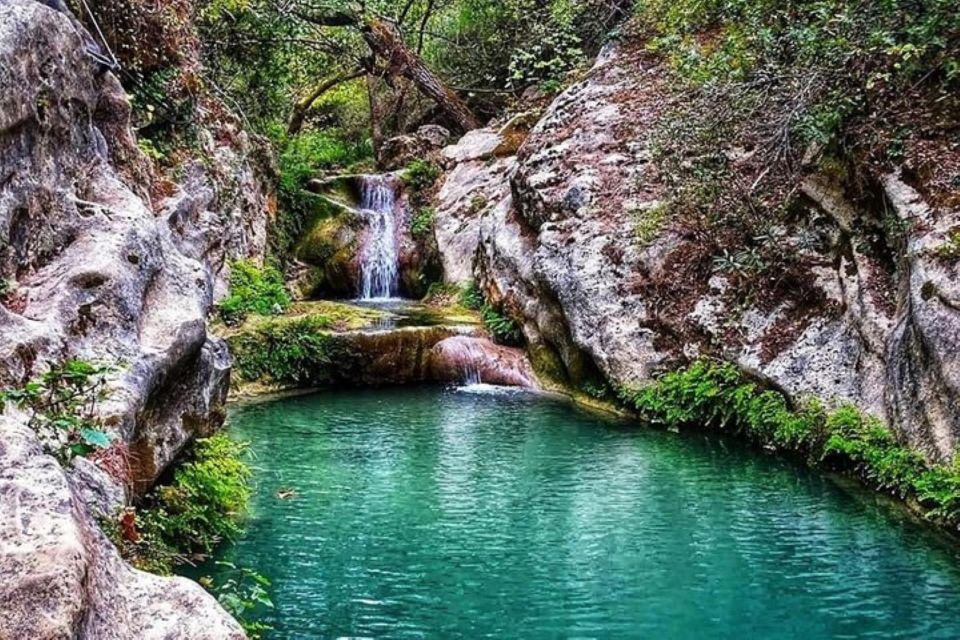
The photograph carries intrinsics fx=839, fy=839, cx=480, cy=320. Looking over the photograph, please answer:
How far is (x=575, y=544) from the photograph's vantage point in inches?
270

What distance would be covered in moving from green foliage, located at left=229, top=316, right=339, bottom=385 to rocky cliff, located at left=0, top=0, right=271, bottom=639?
18.9 ft

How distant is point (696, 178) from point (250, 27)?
9.01 metres

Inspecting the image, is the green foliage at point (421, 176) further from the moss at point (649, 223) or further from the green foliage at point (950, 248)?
the green foliage at point (950, 248)

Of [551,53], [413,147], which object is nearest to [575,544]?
[551,53]

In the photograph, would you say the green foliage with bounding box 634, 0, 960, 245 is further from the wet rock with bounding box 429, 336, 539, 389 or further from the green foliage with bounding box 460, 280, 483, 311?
the green foliage with bounding box 460, 280, 483, 311

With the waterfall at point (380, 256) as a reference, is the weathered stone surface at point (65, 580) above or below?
below

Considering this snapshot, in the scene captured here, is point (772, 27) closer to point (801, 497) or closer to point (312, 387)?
point (801, 497)

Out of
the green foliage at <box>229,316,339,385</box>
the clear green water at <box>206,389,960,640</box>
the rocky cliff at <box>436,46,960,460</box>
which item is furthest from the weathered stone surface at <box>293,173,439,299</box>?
the clear green water at <box>206,389,960,640</box>

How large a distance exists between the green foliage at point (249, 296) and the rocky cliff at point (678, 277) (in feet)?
12.6

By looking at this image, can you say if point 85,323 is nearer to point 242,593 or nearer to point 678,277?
point 242,593

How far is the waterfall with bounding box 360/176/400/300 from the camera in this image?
19266 mm

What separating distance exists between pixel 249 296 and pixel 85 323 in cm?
1034

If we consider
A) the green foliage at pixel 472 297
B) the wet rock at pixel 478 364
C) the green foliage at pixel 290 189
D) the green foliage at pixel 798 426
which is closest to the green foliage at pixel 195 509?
the green foliage at pixel 798 426

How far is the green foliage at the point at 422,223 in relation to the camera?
19.2 meters
